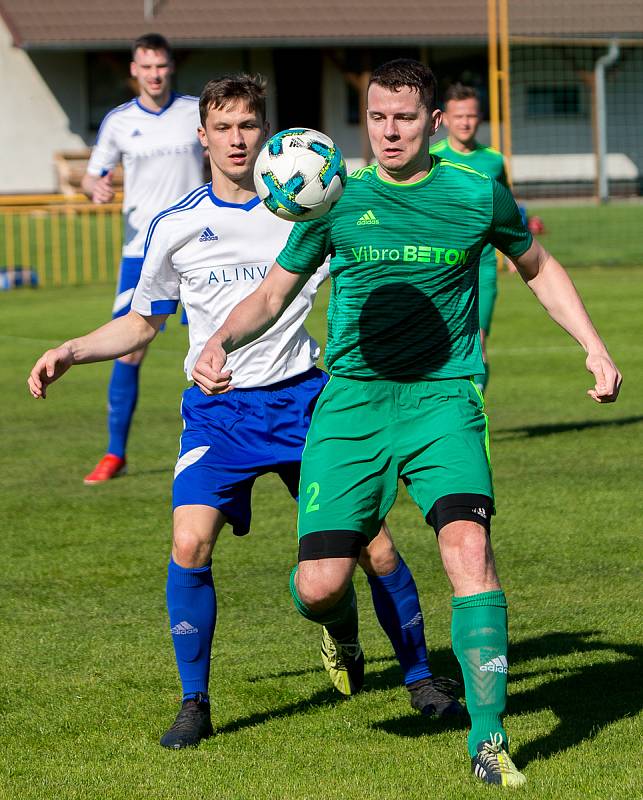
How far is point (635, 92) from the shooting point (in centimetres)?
3591

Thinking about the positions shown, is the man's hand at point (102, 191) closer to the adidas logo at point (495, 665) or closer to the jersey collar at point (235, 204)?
the jersey collar at point (235, 204)

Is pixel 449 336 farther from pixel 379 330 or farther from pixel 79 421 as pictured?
pixel 79 421

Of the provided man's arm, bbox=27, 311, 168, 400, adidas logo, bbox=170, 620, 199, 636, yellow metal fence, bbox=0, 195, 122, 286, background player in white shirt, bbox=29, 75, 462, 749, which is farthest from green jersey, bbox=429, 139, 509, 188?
yellow metal fence, bbox=0, 195, 122, 286

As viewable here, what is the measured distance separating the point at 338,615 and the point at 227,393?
1.02 meters

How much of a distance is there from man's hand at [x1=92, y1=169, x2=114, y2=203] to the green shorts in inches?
220

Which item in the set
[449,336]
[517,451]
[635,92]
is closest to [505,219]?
[449,336]

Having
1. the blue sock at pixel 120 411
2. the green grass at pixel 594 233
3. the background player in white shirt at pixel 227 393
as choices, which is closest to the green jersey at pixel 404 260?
the background player in white shirt at pixel 227 393

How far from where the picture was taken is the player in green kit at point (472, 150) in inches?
411

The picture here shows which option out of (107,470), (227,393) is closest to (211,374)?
(227,393)

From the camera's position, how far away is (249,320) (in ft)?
15.9

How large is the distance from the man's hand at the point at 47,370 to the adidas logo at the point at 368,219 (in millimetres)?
1142

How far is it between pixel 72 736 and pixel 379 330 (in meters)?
1.83

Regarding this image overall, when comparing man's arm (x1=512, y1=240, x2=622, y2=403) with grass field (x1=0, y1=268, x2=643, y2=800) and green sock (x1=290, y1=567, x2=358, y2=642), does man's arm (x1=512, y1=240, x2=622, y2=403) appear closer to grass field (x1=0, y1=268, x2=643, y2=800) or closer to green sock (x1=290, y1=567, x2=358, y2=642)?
green sock (x1=290, y1=567, x2=358, y2=642)

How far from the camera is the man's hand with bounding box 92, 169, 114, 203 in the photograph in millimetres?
10148
